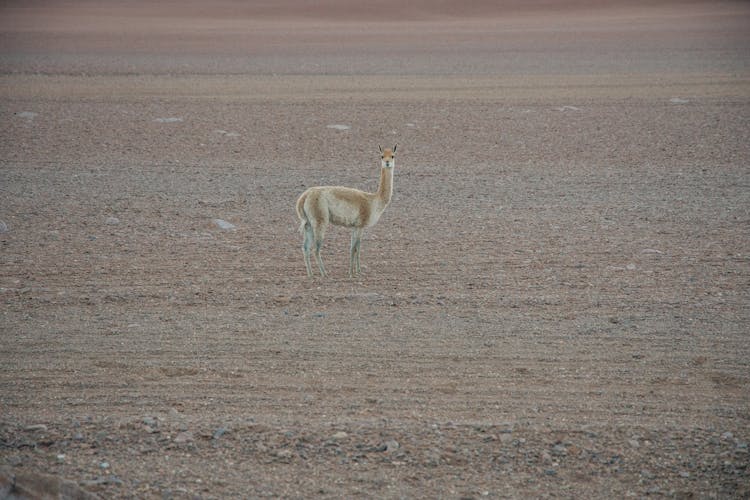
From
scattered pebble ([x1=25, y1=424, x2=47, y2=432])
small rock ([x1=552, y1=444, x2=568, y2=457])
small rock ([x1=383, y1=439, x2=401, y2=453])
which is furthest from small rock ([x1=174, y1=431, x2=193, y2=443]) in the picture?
small rock ([x1=552, y1=444, x2=568, y2=457])

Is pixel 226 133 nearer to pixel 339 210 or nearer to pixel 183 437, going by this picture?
pixel 339 210

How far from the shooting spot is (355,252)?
1084 cm

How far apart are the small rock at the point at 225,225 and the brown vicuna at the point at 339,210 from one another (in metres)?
2.49

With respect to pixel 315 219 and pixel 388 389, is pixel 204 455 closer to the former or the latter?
pixel 388 389

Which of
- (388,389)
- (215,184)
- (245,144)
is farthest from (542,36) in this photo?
(388,389)

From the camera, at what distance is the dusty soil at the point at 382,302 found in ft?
21.4

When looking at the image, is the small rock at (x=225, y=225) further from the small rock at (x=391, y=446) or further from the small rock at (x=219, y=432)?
the small rock at (x=391, y=446)

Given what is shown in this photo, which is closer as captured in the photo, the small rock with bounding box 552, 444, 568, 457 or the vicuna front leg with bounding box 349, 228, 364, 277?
the small rock with bounding box 552, 444, 568, 457

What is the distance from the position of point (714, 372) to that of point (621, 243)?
4267 millimetres

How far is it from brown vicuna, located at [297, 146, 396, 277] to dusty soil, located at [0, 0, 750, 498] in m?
0.47

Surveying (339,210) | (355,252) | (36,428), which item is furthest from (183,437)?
(355,252)

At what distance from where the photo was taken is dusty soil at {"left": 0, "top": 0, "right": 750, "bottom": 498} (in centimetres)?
653

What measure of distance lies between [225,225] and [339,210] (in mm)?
3138

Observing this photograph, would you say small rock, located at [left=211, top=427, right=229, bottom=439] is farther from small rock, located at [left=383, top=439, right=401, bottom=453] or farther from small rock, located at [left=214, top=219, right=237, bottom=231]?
small rock, located at [left=214, top=219, right=237, bottom=231]
